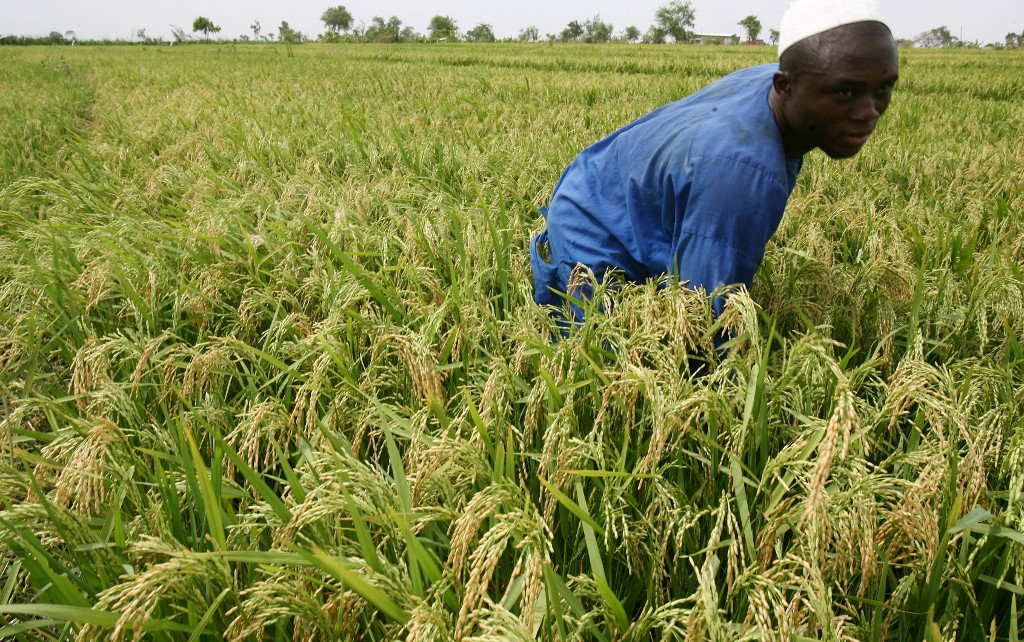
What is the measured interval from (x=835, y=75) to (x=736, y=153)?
300 mm

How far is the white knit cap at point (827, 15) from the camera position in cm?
157

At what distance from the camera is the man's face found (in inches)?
62.3

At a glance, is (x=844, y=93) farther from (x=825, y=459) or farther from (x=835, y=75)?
(x=825, y=459)

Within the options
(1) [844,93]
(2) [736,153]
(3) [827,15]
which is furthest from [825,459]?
(3) [827,15]

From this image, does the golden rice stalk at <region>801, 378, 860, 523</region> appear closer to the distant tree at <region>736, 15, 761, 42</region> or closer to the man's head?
the man's head

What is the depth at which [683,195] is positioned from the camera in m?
1.83

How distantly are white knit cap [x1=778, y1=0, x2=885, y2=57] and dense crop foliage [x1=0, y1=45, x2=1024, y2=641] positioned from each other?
A: 0.76 meters

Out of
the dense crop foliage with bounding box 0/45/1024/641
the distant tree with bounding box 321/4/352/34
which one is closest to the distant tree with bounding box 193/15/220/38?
the distant tree with bounding box 321/4/352/34

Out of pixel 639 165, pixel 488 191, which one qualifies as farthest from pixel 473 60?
pixel 639 165

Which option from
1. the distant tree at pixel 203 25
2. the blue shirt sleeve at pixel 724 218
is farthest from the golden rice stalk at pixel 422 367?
the distant tree at pixel 203 25

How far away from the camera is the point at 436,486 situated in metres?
1.41

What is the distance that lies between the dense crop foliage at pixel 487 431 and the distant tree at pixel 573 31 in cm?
10428

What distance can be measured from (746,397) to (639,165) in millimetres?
886

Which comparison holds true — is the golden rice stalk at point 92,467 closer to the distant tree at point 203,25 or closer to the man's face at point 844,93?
the man's face at point 844,93
